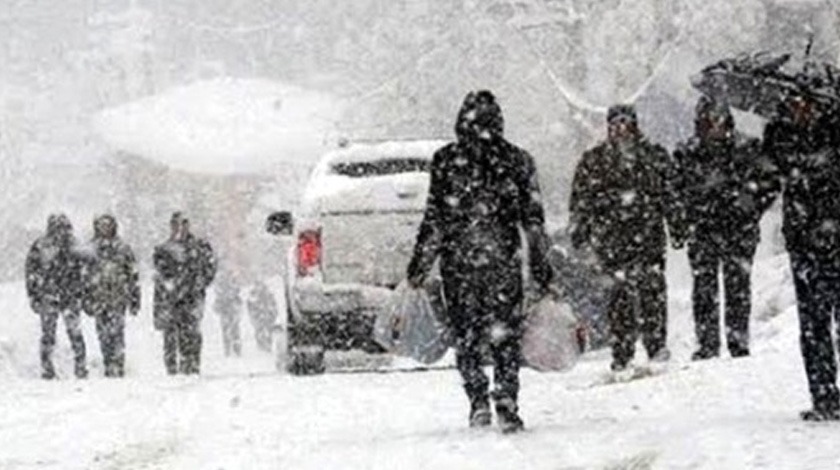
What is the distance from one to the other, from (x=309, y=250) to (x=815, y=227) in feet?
16.5

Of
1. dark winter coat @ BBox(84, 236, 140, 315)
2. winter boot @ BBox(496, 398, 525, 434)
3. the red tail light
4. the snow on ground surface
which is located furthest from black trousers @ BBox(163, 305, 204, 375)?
winter boot @ BBox(496, 398, 525, 434)

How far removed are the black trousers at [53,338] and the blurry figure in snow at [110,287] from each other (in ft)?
0.92

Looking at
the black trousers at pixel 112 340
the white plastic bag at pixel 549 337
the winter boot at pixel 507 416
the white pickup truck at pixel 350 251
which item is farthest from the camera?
the black trousers at pixel 112 340

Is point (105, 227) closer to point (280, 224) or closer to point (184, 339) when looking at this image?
point (184, 339)

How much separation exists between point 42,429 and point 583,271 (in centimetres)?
394

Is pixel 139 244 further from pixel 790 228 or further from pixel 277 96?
pixel 790 228

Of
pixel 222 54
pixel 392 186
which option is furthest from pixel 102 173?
pixel 392 186

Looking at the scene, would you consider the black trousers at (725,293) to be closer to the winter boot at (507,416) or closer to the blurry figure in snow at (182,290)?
the winter boot at (507,416)

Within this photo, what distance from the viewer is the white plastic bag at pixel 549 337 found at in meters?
8.62

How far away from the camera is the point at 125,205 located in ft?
162

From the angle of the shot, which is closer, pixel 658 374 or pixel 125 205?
pixel 658 374

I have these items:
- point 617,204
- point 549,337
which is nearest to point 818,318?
point 549,337

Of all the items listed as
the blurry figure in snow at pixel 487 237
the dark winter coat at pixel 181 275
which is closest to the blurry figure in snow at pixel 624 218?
the blurry figure in snow at pixel 487 237

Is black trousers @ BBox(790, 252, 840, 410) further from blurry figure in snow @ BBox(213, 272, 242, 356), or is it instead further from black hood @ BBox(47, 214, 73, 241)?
blurry figure in snow @ BBox(213, 272, 242, 356)
